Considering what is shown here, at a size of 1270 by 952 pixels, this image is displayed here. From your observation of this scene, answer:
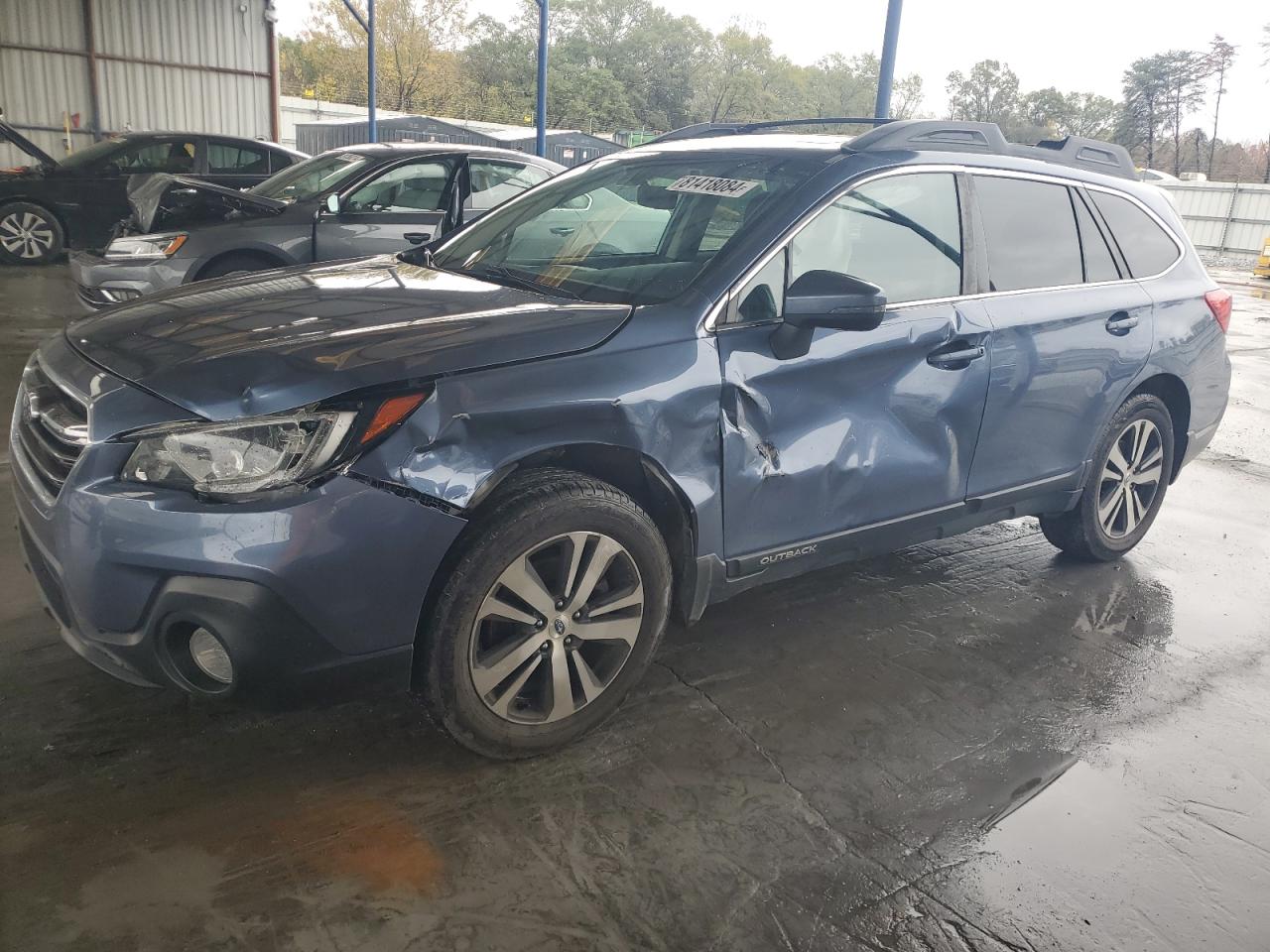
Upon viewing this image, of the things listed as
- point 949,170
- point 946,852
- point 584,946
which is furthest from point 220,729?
point 949,170

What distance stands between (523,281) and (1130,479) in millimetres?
2755

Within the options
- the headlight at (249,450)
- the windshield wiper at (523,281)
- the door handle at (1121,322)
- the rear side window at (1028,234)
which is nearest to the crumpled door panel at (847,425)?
the rear side window at (1028,234)

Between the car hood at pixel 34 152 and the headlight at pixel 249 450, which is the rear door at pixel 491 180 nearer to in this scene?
the headlight at pixel 249 450

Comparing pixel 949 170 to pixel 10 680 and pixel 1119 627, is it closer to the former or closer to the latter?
pixel 1119 627

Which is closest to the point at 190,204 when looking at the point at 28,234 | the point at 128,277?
the point at 128,277

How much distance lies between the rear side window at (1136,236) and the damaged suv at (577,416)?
1.2 inches

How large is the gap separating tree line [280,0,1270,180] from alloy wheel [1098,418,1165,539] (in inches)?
1783

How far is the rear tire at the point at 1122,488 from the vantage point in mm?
4023

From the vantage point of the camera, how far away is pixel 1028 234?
3.56 meters

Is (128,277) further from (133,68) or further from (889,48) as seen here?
(133,68)

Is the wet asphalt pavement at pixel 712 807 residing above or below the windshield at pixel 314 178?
below

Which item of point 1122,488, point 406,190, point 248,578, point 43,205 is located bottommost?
point 1122,488

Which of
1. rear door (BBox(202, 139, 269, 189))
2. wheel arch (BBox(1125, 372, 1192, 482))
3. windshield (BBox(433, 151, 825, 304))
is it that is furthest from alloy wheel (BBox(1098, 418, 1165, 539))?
rear door (BBox(202, 139, 269, 189))

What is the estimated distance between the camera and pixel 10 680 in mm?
2807
